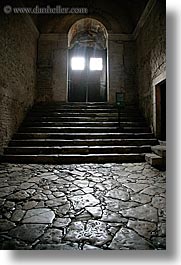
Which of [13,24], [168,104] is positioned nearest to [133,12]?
[13,24]

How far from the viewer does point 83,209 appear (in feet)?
7.62

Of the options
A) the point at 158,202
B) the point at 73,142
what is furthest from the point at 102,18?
the point at 158,202

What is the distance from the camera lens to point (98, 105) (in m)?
7.46

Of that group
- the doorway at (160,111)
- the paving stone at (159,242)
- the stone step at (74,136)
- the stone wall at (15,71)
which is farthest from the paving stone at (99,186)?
the doorway at (160,111)

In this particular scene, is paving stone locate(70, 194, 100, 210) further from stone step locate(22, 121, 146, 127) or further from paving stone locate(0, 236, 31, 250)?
stone step locate(22, 121, 146, 127)

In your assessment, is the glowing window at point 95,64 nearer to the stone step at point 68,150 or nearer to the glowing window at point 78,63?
the glowing window at point 78,63

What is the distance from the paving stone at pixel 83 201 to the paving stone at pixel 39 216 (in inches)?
13.0

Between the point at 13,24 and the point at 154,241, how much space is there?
5995 mm

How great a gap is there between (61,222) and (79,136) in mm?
3620

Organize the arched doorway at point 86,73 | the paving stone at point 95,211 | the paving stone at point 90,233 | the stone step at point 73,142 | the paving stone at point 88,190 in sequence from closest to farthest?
the paving stone at point 90,233
the paving stone at point 95,211
the paving stone at point 88,190
the stone step at point 73,142
the arched doorway at point 86,73

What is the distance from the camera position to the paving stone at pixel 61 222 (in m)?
1.95

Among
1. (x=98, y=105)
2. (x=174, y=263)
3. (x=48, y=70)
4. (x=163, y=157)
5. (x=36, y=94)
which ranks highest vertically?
(x=48, y=70)

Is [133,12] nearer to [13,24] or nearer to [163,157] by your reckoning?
[13,24]

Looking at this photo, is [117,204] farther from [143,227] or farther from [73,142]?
[73,142]
